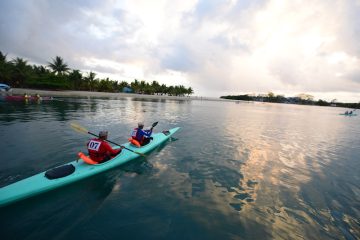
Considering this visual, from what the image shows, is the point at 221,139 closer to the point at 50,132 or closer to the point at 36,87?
the point at 50,132

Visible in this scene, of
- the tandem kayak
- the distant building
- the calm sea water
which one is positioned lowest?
the calm sea water

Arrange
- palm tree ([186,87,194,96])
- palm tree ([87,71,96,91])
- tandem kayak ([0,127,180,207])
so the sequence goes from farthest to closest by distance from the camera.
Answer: palm tree ([186,87,194,96]) → palm tree ([87,71,96,91]) → tandem kayak ([0,127,180,207])

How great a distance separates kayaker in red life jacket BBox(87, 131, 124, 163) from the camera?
26.4 feet

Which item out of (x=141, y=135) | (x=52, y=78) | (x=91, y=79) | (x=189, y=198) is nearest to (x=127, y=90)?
(x=91, y=79)

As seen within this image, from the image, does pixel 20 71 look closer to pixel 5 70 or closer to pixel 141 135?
pixel 5 70

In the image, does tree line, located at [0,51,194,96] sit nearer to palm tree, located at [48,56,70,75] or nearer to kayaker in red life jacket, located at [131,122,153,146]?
palm tree, located at [48,56,70,75]

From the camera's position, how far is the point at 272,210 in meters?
6.76

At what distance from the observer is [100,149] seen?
26.9 ft

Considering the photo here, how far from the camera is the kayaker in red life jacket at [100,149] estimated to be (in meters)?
8.03

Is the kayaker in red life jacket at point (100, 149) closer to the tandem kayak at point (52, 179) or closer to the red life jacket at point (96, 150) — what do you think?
the red life jacket at point (96, 150)

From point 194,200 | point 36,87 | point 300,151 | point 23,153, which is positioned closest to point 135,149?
point 194,200

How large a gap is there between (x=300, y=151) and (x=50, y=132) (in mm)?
19031

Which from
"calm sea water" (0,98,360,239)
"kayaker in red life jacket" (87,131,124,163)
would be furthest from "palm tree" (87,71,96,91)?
"kayaker in red life jacket" (87,131,124,163)

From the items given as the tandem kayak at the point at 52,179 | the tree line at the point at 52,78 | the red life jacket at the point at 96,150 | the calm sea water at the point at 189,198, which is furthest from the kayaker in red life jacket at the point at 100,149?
the tree line at the point at 52,78
